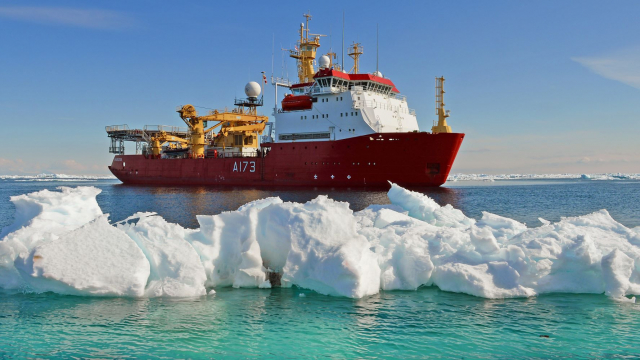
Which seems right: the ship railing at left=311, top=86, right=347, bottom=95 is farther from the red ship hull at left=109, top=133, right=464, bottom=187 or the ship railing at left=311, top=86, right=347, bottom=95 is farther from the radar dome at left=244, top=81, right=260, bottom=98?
the radar dome at left=244, top=81, right=260, bottom=98

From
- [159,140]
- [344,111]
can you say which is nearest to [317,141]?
[344,111]

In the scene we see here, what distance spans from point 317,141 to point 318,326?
98.7 ft

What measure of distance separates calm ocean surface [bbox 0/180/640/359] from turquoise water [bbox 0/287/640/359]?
14mm

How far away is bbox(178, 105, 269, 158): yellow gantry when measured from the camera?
45219mm

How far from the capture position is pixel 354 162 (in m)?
34.0

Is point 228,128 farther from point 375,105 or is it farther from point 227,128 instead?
point 375,105

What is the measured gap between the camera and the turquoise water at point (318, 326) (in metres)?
5.40

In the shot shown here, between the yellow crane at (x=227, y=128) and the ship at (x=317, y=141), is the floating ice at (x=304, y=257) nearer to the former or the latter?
the ship at (x=317, y=141)

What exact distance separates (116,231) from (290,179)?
29.8m

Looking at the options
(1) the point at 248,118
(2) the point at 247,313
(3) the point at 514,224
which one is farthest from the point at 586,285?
(1) the point at 248,118

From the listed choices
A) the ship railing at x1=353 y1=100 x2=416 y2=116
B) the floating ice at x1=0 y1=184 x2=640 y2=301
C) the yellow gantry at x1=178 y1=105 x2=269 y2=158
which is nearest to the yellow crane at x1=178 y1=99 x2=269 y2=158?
the yellow gantry at x1=178 y1=105 x2=269 y2=158

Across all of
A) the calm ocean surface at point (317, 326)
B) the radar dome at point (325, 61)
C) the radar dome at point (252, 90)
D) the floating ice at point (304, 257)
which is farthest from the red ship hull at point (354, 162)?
the calm ocean surface at point (317, 326)

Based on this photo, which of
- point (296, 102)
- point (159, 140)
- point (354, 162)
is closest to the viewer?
point (354, 162)

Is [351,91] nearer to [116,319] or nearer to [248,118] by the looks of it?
[248,118]
